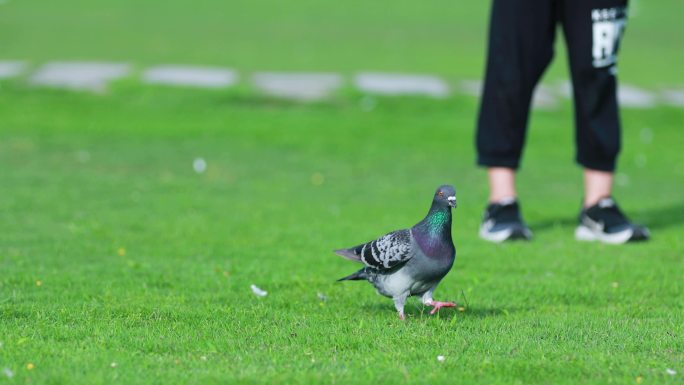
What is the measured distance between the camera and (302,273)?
6.42 m

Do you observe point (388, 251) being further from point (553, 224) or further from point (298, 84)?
point (298, 84)

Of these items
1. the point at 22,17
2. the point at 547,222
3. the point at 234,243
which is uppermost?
the point at 234,243

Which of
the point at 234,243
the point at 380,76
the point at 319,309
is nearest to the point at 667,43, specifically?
Answer: the point at 380,76

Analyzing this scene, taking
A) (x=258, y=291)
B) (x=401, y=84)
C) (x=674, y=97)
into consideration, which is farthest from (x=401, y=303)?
(x=674, y=97)

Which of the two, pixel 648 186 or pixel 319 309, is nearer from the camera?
pixel 319 309

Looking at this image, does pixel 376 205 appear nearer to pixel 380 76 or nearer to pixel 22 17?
pixel 380 76

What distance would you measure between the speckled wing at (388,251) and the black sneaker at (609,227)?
2797mm

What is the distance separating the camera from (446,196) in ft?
17.2

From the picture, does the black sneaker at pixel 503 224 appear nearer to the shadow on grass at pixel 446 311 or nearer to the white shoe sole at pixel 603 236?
the white shoe sole at pixel 603 236

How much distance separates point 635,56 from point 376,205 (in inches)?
444

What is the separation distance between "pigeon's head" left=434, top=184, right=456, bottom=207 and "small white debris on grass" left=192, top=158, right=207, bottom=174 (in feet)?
16.5

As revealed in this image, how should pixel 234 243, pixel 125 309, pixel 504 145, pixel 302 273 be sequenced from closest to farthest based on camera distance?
pixel 125 309, pixel 302 273, pixel 234 243, pixel 504 145

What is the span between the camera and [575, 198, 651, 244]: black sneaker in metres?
7.62

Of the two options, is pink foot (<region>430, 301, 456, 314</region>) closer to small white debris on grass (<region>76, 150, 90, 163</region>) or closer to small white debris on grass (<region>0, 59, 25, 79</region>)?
small white debris on grass (<region>76, 150, 90, 163</region>)
